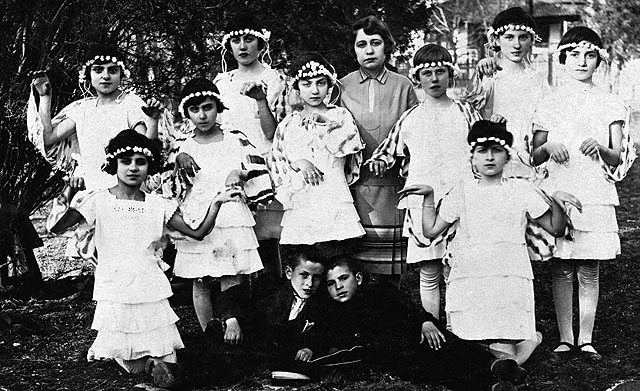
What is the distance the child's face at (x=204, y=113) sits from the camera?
5.09 meters

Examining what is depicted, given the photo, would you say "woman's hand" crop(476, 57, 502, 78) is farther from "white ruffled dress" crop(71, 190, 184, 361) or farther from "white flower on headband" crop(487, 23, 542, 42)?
Result: "white ruffled dress" crop(71, 190, 184, 361)

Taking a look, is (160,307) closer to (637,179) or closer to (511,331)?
(511,331)

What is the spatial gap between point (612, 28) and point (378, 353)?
15.0 m

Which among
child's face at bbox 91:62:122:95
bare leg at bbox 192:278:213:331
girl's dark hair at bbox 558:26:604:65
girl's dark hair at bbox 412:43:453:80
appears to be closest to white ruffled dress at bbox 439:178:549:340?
girl's dark hair at bbox 412:43:453:80

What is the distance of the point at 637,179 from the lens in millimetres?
11953

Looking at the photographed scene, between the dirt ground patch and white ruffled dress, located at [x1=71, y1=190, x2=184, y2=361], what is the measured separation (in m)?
0.20

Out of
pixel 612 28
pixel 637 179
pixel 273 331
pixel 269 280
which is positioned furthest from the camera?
pixel 612 28

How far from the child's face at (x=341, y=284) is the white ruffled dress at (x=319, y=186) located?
0.31m

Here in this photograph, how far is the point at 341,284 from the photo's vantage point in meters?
4.86

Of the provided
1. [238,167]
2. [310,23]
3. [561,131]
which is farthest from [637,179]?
[238,167]

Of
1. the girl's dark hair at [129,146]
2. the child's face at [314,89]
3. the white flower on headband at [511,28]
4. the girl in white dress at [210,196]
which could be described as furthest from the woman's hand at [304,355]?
the white flower on headband at [511,28]

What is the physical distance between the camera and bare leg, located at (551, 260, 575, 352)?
507 centimetres

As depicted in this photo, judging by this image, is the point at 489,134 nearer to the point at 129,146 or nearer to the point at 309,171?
the point at 309,171

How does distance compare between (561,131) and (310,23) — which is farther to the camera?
(310,23)
